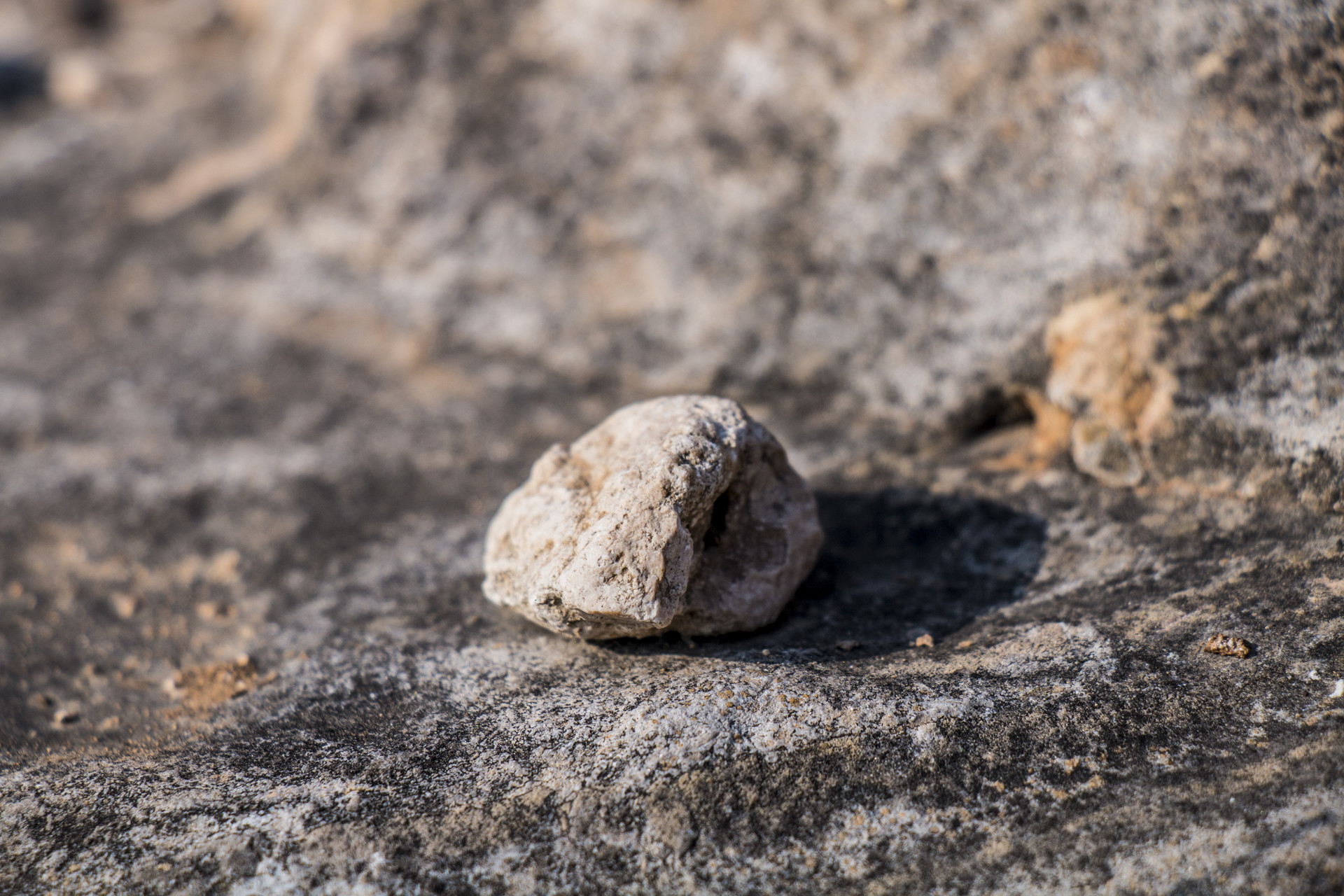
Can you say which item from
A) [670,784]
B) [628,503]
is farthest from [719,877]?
[628,503]

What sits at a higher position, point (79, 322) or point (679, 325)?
point (79, 322)

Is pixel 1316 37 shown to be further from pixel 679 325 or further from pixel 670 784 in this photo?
pixel 670 784

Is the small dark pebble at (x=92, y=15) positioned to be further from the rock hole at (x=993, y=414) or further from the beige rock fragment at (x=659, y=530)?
the rock hole at (x=993, y=414)

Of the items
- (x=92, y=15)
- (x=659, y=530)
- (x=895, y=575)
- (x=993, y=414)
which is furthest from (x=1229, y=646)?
(x=92, y=15)

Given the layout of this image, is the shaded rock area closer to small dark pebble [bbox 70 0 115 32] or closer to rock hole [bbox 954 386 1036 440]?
rock hole [bbox 954 386 1036 440]

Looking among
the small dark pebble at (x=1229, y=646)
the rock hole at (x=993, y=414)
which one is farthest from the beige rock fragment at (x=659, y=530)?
the small dark pebble at (x=1229, y=646)

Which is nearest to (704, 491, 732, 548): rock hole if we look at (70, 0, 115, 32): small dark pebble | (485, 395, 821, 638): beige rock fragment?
(485, 395, 821, 638): beige rock fragment
